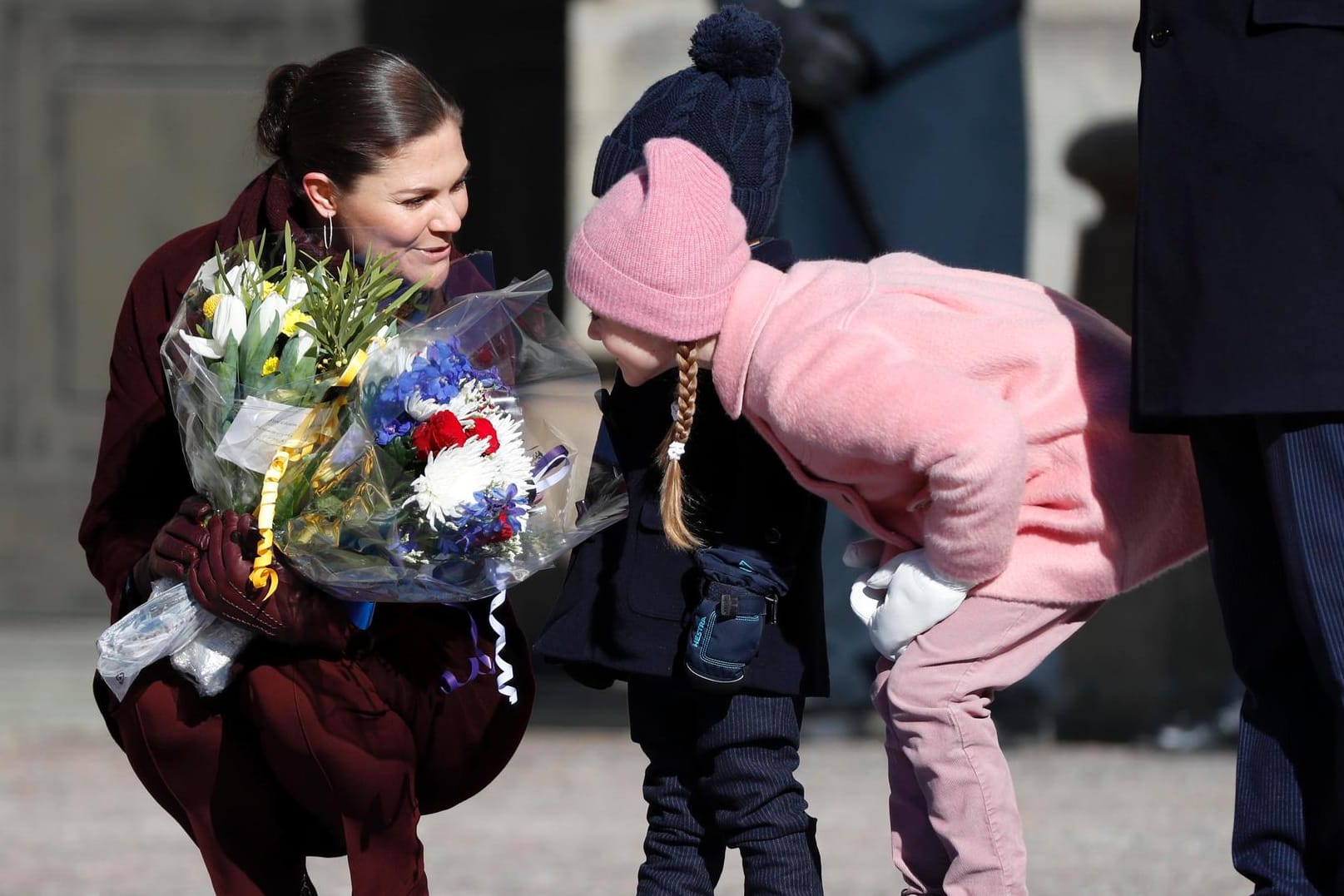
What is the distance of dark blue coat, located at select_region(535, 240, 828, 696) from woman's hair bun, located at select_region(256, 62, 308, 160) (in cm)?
71

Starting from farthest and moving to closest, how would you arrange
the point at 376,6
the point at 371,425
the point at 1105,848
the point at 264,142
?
the point at 376,6, the point at 1105,848, the point at 264,142, the point at 371,425

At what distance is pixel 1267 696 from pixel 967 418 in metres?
0.54

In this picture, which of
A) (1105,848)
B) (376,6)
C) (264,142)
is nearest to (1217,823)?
(1105,848)

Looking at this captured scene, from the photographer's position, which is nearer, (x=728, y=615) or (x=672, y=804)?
(x=728, y=615)

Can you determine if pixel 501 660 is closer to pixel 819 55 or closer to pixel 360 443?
pixel 360 443

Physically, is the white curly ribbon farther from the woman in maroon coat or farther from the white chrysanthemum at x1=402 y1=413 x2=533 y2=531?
the white chrysanthemum at x1=402 y1=413 x2=533 y2=531

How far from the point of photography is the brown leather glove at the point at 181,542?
2.55m

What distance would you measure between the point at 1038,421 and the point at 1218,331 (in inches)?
11.9

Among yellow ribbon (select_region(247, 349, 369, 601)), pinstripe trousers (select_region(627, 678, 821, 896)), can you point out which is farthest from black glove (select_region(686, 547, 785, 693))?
yellow ribbon (select_region(247, 349, 369, 601))

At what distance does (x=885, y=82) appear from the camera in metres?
5.07

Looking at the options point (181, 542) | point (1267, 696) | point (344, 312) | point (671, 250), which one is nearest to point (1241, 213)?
point (1267, 696)

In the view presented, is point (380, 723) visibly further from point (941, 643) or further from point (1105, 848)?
point (1105, 848)

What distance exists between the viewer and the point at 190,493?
9.50 ft

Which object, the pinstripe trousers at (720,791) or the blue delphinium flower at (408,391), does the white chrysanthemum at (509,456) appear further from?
the pinstripe trousers at (720,791)
